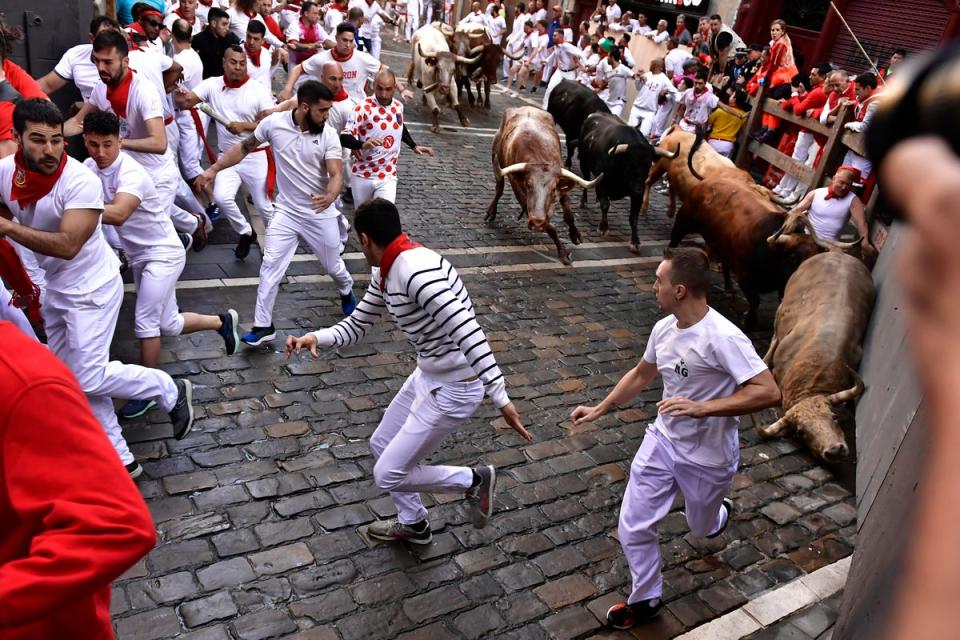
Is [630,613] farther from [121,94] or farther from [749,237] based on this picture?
[749,237]

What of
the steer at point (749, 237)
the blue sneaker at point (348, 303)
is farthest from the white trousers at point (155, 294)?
the steer at point (749, 237)

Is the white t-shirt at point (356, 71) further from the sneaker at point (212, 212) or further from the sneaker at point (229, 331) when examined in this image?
the sneaker at point (229, 331)

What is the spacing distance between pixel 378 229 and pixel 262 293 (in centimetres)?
294

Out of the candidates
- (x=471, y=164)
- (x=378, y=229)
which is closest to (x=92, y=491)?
(x=378, y=229)

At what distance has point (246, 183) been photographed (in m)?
8.36

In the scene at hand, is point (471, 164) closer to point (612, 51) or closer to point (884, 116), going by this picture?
point (612, 51)

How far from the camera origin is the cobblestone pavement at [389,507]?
13.7ft

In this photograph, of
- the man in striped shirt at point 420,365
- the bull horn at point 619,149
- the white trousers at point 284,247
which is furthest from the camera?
the bull horn at point 619,149

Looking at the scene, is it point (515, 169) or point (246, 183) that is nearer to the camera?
point (246, 183)

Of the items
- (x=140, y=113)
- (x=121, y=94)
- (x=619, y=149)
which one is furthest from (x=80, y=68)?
(x=619, y=149)

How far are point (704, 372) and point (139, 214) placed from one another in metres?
4.38

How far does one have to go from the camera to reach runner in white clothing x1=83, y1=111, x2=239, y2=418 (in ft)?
16.9

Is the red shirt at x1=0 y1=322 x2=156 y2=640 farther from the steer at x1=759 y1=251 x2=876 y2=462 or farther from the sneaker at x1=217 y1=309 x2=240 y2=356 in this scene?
the steer at x1=759 y1=251 x2=876 y2=462

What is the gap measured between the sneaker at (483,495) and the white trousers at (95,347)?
2.33m
